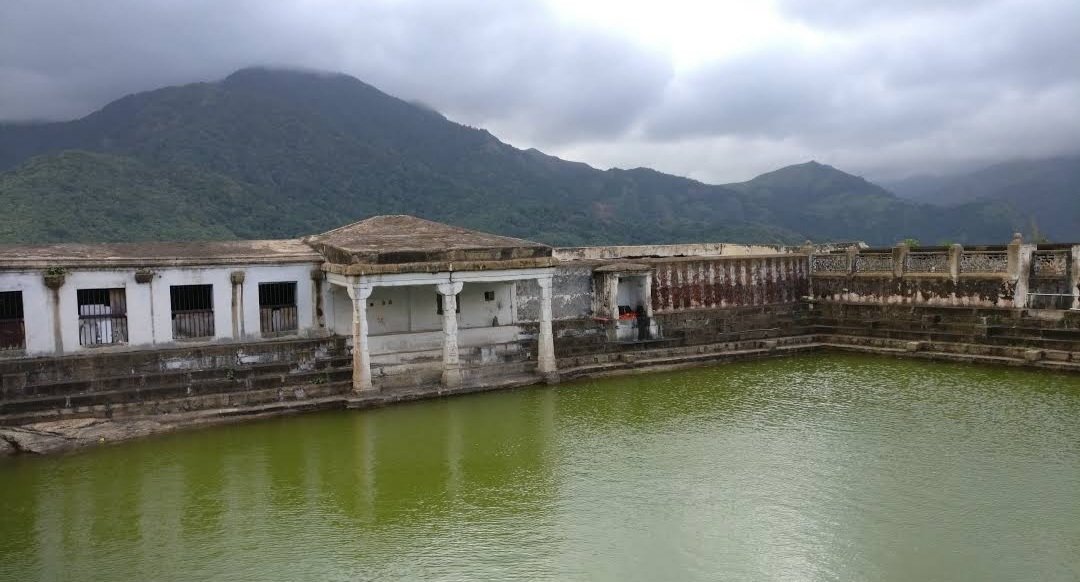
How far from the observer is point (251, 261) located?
613 inches

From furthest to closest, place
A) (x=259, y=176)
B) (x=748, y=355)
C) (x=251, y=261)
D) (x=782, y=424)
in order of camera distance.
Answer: (x=259, y=176)
(x=748, y=355)
(x=251, y=261)
(x=782, y=424)

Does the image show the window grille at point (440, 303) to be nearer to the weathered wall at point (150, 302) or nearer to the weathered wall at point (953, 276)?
the weathered wall at point (150, 302)

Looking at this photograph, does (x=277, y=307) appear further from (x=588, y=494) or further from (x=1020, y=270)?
(x=1020, y=270)

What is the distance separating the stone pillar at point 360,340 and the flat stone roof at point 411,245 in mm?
563

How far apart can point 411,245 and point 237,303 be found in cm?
368

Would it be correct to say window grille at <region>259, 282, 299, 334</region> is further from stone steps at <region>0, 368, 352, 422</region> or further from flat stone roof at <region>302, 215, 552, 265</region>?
stone steps at <region>0, 368, 352, 422</region>

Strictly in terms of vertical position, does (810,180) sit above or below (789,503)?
above

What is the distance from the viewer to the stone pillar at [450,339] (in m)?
15.9

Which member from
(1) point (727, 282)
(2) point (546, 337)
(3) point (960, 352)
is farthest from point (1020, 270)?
(2) point (546, 337)

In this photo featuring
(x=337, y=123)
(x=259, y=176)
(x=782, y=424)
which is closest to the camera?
(x=782, y=424)

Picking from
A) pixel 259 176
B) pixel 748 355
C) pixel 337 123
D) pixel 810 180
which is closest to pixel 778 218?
pixel 810 180

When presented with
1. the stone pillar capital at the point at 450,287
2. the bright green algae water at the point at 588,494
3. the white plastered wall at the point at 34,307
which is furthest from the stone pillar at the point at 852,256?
the white plastered wall at the point at 34,307

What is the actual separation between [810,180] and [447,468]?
353 feet

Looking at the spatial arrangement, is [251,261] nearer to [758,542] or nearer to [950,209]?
[758,542]
